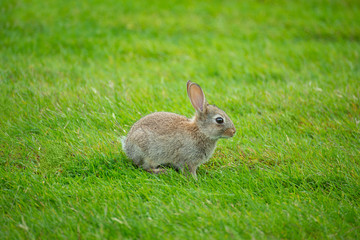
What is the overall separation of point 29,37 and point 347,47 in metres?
8.07

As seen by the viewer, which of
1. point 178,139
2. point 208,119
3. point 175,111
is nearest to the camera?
point 178,139

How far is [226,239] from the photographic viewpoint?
10.3 ft

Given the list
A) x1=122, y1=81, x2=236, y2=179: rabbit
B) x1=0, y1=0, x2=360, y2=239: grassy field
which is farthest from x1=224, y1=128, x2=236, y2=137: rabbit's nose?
x1=0, y1=0, x2=360, y2=239: grassy field

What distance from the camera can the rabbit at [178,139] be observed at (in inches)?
174

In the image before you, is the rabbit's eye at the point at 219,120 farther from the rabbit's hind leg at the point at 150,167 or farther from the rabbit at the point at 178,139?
the rabbit's hind leg at the point at 150,167

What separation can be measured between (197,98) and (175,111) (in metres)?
1.18

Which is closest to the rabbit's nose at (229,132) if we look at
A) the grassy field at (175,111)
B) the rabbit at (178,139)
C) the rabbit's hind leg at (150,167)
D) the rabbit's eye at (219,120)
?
the rabbit at (178,139)

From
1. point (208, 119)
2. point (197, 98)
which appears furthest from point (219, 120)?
point (197, 98)

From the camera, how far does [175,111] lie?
577cm

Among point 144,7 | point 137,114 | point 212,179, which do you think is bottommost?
point 212,179

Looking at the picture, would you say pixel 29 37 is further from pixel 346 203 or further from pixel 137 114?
pixel 346 203

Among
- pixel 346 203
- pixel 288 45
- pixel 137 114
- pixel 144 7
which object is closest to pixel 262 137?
pixel 346 203

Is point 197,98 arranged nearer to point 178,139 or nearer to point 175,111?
point 178,139

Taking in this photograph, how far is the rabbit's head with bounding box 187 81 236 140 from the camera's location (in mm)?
4516
